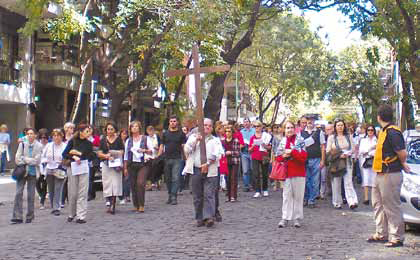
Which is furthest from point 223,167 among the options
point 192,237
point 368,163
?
point 192,237

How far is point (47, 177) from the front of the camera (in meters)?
12.7

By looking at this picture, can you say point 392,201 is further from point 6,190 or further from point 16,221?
point 6,190

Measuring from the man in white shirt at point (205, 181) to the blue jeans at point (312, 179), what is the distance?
3.34 m

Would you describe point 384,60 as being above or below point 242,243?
above

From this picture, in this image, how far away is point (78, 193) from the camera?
1085 centimetres

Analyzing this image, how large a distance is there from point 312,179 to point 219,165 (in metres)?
2.34

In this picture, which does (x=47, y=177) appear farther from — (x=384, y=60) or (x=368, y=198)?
(x=384, y=60)

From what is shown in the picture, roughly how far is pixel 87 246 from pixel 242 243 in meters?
2.12

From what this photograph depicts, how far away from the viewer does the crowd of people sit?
8.59 meters

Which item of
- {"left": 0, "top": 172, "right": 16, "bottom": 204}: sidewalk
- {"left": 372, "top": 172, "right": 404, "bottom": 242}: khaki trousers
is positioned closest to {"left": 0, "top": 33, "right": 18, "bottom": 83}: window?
{"left": 0, "top": 172, "right": 16, "bottom": 204}: sidewalk

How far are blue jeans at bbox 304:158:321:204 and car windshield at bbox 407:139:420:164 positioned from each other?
8.03ft

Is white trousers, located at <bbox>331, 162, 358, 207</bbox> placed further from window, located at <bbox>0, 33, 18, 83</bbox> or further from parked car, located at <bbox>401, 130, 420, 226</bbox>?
window, located at <bbox>0, 33, 18, 83</bbox>

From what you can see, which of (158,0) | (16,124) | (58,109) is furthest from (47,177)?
(58,109)

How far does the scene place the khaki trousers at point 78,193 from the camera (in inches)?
427
